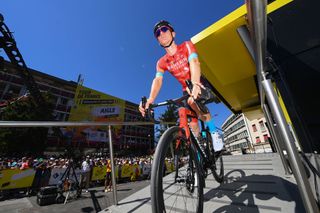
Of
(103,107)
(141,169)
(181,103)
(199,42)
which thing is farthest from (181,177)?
(103,107)

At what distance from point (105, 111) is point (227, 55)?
25.6 m

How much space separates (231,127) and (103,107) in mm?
65040

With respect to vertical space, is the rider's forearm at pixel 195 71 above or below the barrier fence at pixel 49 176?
above

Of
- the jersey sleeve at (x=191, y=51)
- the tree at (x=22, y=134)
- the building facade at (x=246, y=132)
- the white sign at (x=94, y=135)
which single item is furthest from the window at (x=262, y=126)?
the jersey sleeve at (x=191, y=51)

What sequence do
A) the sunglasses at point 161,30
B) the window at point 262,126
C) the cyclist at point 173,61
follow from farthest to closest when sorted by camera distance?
1. the window at point 262,126
2. the sunglasses at point 161,30
3. the cyclist at point 173,61

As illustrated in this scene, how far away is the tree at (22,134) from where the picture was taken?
72.0ft

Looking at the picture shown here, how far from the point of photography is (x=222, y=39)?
14.3 feet

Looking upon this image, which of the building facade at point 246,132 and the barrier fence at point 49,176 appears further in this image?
the building facade at point 246,132

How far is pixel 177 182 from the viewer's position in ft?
6.63

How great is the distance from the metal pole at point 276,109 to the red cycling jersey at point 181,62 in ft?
4.50

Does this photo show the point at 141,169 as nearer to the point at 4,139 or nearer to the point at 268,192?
the point at 268,192

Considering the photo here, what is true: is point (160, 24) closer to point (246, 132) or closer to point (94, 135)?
point (94, 135)

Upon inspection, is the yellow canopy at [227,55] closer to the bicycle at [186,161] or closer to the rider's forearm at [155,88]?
the rider's forearm at [155,88]

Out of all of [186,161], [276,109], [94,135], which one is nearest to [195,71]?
[186,161]
